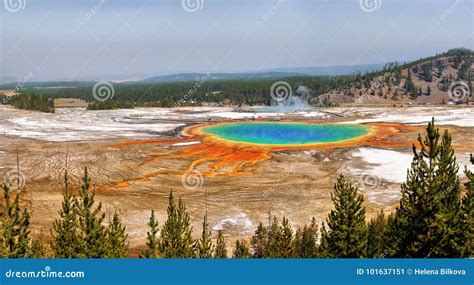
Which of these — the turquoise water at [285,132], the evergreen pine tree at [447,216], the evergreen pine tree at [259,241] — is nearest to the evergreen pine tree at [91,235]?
the evergreen pine tree at [259,241]

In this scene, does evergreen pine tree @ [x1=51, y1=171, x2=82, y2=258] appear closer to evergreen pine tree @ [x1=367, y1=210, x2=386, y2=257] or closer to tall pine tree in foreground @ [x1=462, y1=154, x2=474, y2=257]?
evergreen pine tree @ [x1=367, y1=210, x2=386, y2=257]

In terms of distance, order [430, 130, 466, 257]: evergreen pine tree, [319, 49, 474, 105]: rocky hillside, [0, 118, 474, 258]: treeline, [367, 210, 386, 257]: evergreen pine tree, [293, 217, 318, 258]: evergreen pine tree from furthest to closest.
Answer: [319, 49, 474, 105]: rocky hillside, [367, 210, 386, 257]: evergreen pine tree, [293, 217, 318, 258]: evergreen pine tree, [430, 130, 466, 257]: evergreen pine tree, [0, 118, 474, 258]: treeline

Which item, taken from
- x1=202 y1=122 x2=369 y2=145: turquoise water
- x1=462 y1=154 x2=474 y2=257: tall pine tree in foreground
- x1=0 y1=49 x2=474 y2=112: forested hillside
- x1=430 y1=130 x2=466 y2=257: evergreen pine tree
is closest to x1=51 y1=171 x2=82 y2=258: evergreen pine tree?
x1=430 y1=130 x2=466 y2=257: evergreen pine tree

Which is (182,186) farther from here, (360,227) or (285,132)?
(285,132)

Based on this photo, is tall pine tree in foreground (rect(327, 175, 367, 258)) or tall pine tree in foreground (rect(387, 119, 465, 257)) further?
tall pine tree in foreground (rect(327, 175, 367, 258))

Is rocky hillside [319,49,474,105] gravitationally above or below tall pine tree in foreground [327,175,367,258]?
above

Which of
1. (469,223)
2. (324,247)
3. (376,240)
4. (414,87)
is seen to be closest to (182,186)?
(376,240)

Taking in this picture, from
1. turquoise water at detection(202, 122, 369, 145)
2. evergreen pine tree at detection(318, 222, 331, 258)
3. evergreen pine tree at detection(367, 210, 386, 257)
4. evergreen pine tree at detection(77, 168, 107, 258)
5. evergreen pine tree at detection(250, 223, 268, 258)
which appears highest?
turquoise water at detection(202, 122, 369, 145)
